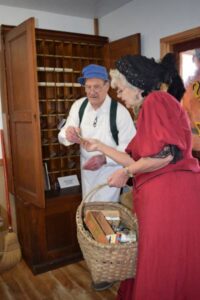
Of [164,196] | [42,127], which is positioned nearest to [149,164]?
[164,196]

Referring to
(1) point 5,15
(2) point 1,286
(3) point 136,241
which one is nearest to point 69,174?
(2) point 1,286

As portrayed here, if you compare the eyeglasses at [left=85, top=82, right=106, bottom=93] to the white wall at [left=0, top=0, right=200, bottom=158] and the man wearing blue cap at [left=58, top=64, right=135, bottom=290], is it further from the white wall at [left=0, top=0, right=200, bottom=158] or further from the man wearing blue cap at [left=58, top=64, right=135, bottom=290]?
the white wall at [left=0, top=0, right=200, bottom=158]

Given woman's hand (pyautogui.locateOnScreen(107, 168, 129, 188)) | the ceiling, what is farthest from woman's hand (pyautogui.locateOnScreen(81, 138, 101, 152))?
the ceiling

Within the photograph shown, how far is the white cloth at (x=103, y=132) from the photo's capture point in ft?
6.77

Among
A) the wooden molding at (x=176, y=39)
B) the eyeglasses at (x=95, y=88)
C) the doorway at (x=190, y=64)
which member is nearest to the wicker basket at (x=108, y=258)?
the eyeglasses at (x=95, y=88)

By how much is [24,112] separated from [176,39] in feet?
4.25

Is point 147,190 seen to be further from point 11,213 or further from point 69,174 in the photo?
point 11,213

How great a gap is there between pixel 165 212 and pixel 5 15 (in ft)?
7.73

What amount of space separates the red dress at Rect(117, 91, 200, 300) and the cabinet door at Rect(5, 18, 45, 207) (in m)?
1.18

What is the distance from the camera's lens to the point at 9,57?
2.54 m

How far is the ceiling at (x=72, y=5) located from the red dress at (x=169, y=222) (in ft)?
6.17

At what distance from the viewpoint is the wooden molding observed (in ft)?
7.28

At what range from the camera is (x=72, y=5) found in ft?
9.16

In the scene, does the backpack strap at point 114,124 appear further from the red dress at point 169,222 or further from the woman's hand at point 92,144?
the red dress at point 169,222
